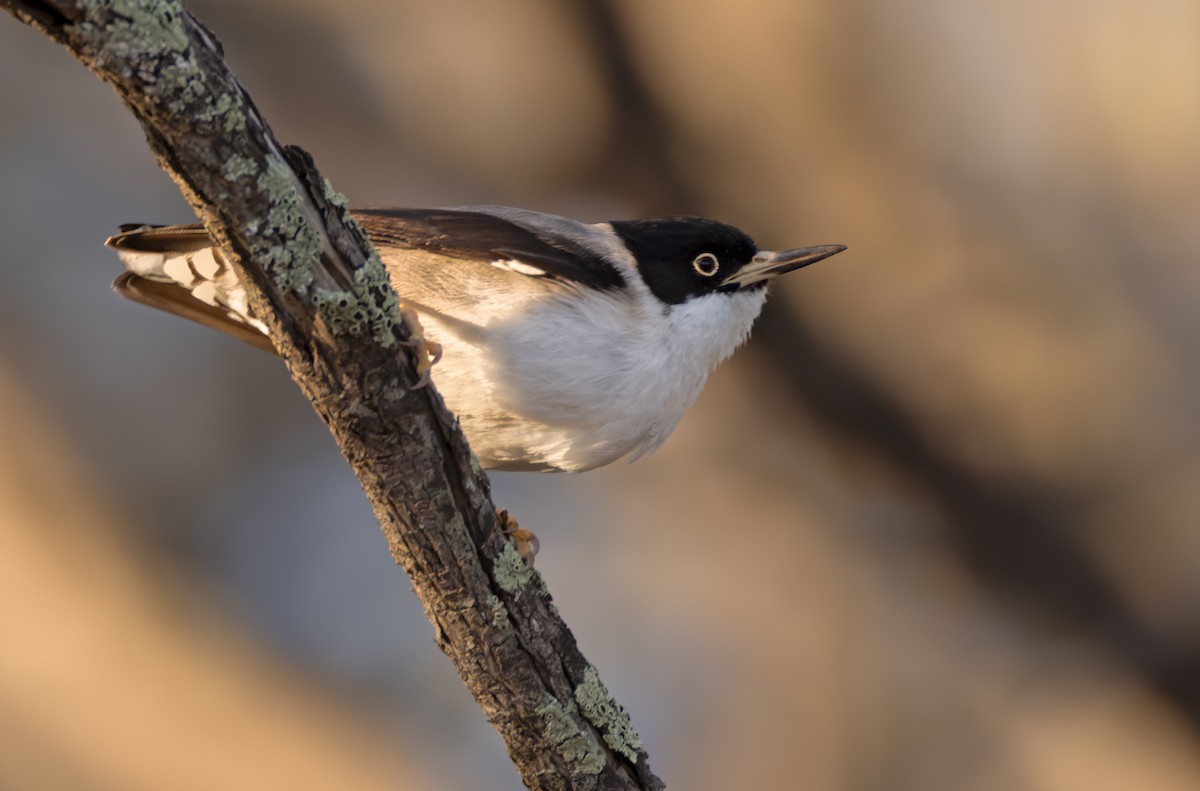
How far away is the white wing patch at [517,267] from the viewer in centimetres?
221

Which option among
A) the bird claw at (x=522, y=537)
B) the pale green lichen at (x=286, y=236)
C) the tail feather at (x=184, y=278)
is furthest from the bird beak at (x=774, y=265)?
the pale green lichen at (x=286, y=236)

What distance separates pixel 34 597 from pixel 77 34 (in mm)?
3298

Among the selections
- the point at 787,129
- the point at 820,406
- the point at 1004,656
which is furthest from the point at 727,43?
the point at 1004,656

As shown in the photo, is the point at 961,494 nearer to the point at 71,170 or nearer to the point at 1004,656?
the point at 1004,656

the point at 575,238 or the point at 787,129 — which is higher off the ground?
the point at 787,129

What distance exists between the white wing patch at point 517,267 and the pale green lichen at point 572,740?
86 cm

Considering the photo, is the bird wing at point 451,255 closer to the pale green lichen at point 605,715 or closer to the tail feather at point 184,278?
the tail feather at point 184,278

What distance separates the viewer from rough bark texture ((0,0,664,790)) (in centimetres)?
117

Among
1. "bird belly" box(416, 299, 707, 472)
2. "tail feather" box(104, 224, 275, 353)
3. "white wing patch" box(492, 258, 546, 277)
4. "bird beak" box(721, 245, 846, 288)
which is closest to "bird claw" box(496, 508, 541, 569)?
"bird belly" box(416, 299, 707, 472)

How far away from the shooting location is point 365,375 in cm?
145

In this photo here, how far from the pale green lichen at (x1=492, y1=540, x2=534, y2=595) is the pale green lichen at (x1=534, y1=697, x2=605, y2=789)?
200mm

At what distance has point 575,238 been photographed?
2.41 meters

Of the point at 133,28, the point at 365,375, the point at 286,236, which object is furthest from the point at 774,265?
the point at 133,28

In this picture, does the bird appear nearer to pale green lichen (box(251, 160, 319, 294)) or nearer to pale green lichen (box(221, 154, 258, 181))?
pale green lichen (box(251, 160, 319, 294))
